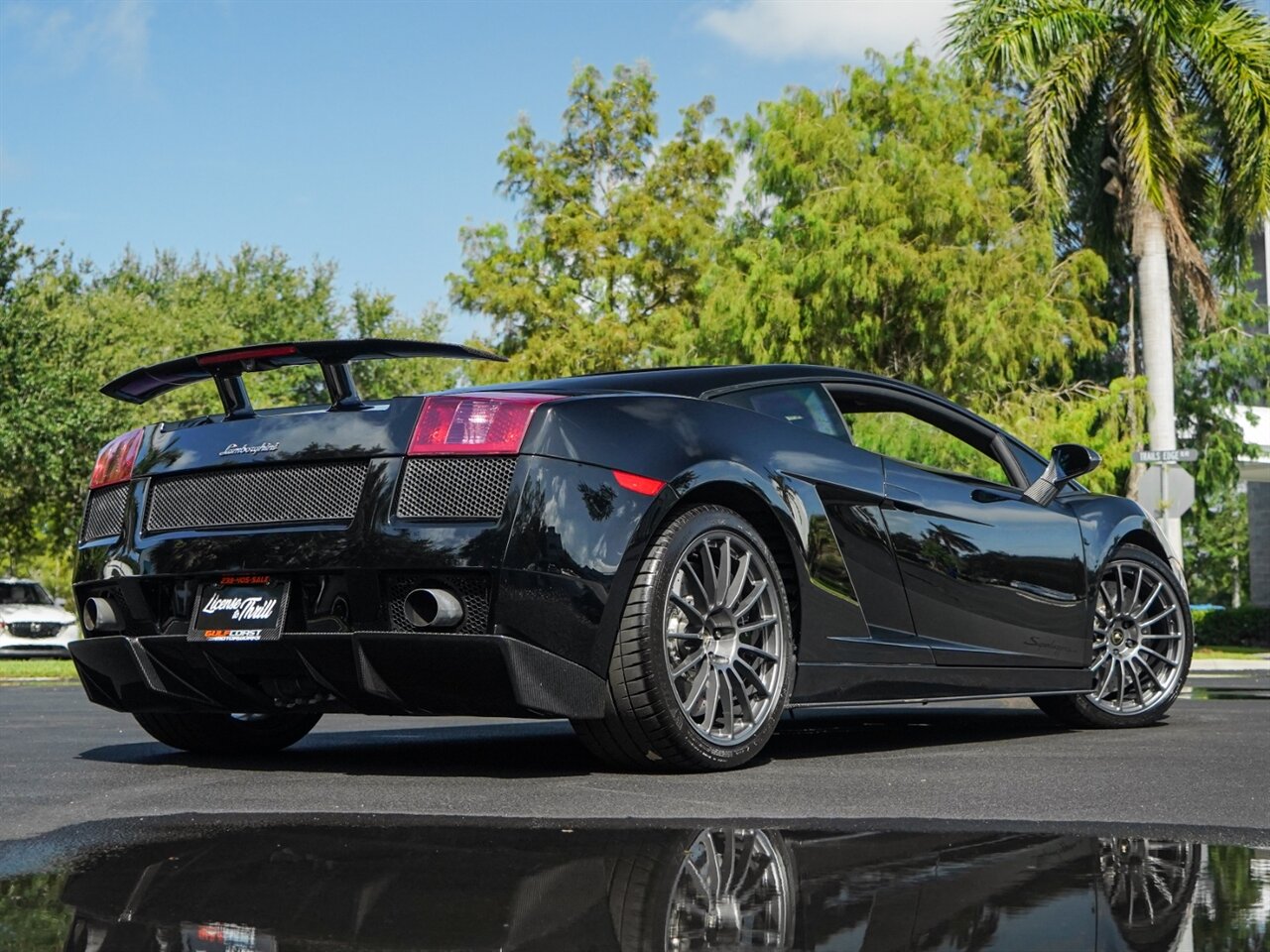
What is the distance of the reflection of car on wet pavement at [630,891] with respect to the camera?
2832 mm

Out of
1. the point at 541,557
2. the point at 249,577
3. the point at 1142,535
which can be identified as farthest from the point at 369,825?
the point at 1142,535

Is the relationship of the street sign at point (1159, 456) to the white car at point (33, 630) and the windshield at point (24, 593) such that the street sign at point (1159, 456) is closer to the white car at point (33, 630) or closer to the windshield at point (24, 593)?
the white car at point (33, 630)

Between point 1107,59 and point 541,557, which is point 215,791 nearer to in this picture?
point 541,557

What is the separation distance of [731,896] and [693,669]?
219cm

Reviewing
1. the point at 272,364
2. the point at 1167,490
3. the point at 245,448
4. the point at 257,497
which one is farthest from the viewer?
the point at 1167,490

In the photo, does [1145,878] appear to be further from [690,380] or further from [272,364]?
[272,364]

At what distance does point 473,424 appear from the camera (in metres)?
5.13

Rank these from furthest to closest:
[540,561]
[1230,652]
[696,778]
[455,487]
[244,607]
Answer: [1230,652] → [244,607] → [696,778] → [455,487] → [540,561]

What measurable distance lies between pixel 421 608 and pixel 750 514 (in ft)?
4.05

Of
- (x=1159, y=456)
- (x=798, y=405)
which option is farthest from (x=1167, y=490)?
(x=798, y=405)

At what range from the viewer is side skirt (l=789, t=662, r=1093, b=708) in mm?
5703

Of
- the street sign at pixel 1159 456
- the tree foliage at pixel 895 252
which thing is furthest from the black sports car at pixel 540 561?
the tree foliage at pixel 895 252

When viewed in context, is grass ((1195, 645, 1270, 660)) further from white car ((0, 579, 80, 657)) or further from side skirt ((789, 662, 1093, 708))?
side skirt ((789, 662, 1093, 708))

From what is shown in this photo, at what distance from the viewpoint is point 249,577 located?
531 centimetres
